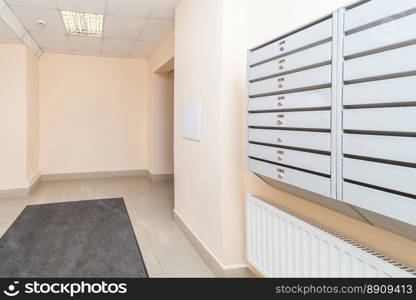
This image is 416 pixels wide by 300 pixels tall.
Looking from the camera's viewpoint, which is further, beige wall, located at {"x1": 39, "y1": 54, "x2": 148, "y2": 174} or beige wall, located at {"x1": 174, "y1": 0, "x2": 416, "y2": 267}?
beige wall, located at {"x1": 39, "y1": 54, "x2": 148, "y2": 174}

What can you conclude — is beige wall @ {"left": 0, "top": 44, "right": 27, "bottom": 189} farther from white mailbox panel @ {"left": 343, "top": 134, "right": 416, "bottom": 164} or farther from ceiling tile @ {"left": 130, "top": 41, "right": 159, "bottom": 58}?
white mailbox panel @ {"left": 343, "top": 134, "right": 416, "bottom": 164}

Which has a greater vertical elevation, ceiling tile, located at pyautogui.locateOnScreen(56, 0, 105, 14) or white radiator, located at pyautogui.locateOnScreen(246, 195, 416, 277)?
ceiling tile, located at pyautogui.locateOnScreen(56, 0, 105, 14)

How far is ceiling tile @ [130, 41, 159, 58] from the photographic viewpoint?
576cm

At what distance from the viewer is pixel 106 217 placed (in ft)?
14.1

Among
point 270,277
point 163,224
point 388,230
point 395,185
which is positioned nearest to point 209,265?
point 270,277

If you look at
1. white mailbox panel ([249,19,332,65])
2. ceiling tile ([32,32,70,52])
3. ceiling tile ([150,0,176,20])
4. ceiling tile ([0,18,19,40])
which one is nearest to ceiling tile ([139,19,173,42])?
ceiling tile ([150,0,176,20])

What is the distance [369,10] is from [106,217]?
3976 mm

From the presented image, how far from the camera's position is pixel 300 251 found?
1.77 metres

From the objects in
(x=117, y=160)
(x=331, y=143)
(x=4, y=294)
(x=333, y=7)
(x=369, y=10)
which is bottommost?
(x=4, y=294)

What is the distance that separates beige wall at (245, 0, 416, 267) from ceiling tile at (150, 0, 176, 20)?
1.60 metres

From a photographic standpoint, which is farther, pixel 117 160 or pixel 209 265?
pixel 117 160

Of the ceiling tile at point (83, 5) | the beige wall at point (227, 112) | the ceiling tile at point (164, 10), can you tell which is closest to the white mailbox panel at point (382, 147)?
the beige wall at point (227, 112)

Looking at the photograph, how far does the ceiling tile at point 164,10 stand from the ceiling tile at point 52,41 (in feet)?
6.76

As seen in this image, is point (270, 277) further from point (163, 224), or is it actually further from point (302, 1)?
point (163, 224)
